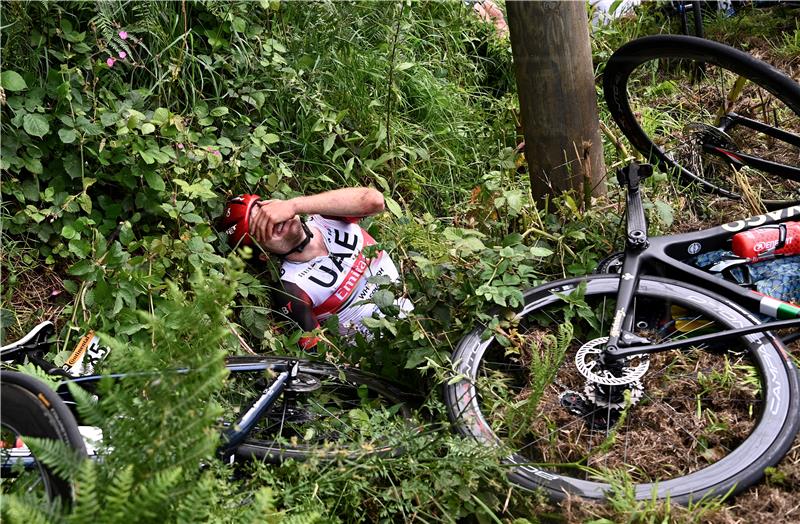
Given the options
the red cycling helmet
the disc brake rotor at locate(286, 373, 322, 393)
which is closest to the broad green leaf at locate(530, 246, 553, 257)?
the disc brake rotor at locate(286, 373, 322, 393)

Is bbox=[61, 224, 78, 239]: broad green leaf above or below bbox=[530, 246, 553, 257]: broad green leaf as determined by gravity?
below

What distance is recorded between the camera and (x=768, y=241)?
3158 millimetres

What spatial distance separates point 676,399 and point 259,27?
9.28ft

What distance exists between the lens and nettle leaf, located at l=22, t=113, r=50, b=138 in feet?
11.3

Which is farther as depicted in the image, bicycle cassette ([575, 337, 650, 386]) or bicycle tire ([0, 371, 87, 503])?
bicycle cassette ([575, 337, 650, 386])

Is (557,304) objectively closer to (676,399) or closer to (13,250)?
(676,399)

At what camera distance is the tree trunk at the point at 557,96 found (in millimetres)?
3469

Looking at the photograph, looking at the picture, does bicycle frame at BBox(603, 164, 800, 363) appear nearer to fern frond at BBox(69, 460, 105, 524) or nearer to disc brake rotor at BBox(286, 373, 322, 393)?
disc brake rotor at BBox(286, 373, 322, 393)

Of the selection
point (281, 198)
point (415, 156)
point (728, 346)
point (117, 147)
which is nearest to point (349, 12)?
point (415, 156)

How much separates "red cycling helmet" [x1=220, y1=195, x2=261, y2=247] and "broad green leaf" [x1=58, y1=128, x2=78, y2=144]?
0.79 meters

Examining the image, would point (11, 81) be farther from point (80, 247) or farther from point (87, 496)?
point (87, 496)

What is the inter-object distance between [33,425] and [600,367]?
73.4 inches

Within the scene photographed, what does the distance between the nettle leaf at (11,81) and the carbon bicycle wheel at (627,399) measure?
219cm

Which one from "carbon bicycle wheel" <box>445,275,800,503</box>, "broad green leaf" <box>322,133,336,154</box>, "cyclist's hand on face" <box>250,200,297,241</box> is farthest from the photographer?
"broad green leaf" <box>322,133,336,154</box>
